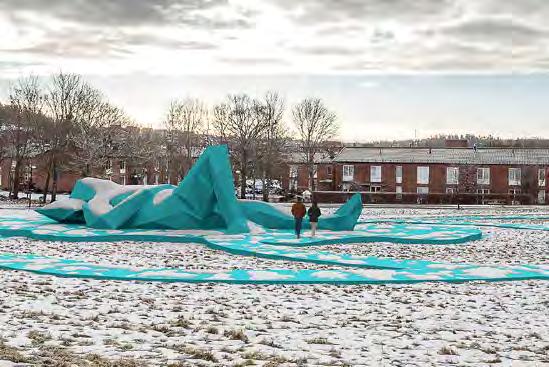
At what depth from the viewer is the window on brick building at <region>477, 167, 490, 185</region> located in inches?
2936

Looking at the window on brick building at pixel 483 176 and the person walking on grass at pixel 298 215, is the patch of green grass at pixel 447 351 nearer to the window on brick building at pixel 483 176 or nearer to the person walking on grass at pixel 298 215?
the person walking on grass at pixel 298 215

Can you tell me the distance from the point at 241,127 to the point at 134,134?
47.1 feet

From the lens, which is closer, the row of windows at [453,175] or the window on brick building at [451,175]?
the row of windows at [453,175]

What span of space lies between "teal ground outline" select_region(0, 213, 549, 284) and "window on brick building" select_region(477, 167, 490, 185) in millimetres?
50035

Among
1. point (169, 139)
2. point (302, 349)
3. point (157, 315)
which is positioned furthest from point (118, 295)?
point (169, 139)

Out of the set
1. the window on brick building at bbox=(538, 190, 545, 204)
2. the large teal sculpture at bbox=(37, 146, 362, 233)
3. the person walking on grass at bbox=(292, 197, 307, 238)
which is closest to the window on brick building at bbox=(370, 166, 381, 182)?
the window on brick building at bbox=(538, 190, 545, 204)

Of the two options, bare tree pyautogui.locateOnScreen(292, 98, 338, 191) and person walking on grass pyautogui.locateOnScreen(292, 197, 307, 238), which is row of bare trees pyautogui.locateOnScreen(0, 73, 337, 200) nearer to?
bare tree pyautogui.locateOnScreen(292, 98, 338, 191)

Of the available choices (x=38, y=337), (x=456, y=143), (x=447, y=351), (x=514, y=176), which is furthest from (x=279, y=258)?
(x=456, y=143)

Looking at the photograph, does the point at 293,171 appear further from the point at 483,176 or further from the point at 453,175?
the point at 483,176

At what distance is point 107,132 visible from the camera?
60.4m

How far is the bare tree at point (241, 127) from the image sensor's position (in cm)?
6762

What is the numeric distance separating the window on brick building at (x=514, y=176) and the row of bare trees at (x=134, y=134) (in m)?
19.0

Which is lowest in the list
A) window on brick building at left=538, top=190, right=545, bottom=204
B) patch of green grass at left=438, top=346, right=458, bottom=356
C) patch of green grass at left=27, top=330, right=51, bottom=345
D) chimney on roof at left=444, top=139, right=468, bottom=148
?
patch of green grass at left=438, top=346, right=458, bottom=356

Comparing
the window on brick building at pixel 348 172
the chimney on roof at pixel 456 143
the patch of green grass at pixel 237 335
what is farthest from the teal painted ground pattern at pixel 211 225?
the chimney on roof at pixel 456 143
